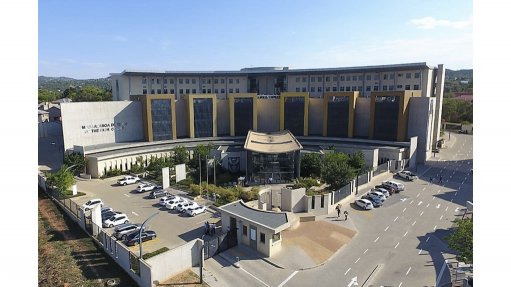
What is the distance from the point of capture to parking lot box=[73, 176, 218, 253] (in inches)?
1141

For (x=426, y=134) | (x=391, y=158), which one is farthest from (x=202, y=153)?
(x=426, y=134)

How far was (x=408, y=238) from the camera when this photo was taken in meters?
30.0

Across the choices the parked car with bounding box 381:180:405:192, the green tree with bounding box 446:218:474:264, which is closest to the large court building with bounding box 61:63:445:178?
the parked car with bounding box 381:180:405:192

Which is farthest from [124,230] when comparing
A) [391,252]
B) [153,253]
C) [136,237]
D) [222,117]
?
[222,117]

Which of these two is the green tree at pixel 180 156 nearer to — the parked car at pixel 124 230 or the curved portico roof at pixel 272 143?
the curved portico roof at pixel 272 143

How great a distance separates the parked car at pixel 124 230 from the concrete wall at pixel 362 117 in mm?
46488

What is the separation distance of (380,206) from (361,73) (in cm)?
4141

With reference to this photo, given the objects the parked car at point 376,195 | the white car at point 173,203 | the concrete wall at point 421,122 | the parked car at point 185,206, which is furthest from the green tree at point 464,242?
the concrete wall at point 421,122

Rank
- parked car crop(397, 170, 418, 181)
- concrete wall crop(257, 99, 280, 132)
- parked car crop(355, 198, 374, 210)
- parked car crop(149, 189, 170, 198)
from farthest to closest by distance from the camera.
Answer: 1. concrete wall crop(257, 99, 280, 132)
2. parked car crop(397, 170, 418, 181)
3. parked car crop(149, 189, 170, 198)
4. parked car crop(355, 198, 374, 210)

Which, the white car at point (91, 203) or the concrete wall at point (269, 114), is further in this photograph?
the concrete wall at point (269, 114)

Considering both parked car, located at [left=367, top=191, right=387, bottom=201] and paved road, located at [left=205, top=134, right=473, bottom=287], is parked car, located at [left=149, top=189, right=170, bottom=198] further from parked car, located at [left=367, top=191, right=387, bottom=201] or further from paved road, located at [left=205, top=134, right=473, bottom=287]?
parked car, located at [left=367, top=191, right=387, bottom=201]

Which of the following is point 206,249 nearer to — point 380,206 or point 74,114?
point 380,206

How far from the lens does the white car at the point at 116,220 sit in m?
31.1

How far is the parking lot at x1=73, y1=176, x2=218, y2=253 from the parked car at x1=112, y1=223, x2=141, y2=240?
1340 mm
